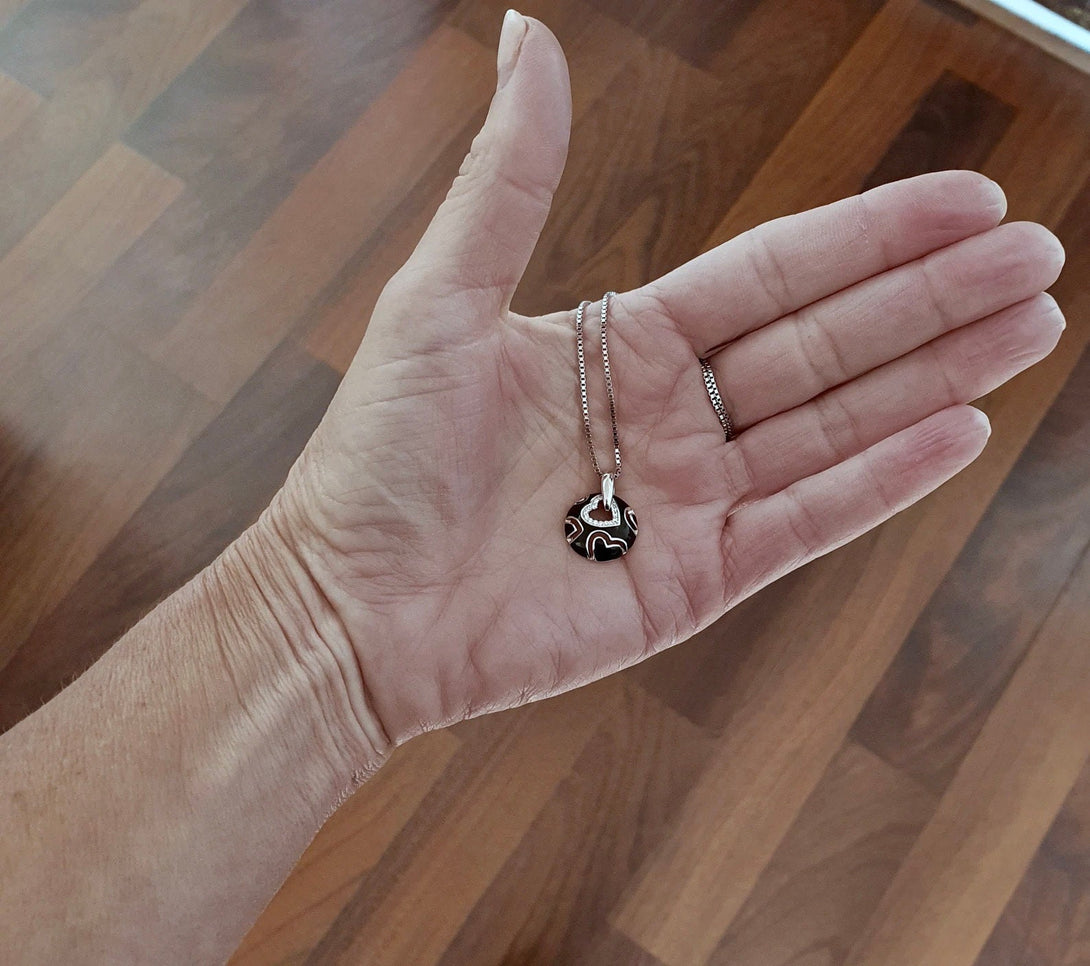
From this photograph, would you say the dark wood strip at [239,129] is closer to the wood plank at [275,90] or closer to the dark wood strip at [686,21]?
the wood plank at [275,90]

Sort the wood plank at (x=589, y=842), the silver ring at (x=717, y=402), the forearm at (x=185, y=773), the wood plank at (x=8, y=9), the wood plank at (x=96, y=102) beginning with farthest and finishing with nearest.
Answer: the wood plank at (x=8, y=9) → the wood plank at (x=96, y=102) → the wood plank at (x=589, y=842) → the silver ring at (x=717, y=402) → the forearm at (x=185, y=773)

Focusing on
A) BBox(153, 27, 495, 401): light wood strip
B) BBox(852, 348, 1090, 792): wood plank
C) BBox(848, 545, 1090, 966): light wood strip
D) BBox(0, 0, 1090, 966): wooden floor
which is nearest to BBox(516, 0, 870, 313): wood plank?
BBox(0, 0, 1090, 966): wooden floor

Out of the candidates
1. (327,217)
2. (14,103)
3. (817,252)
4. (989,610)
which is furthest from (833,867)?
(14,103)

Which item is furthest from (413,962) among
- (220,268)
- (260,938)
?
(220,268)

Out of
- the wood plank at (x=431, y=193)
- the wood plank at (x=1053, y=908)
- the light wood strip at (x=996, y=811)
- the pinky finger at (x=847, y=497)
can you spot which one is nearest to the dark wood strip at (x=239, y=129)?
the wood plank at (x=431, y=193)

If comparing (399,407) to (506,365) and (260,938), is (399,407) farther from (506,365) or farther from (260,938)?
(260,938)

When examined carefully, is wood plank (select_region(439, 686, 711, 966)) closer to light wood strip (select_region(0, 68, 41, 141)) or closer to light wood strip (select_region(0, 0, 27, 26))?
light wood strip (select_region(0, 68, 41, 141))
